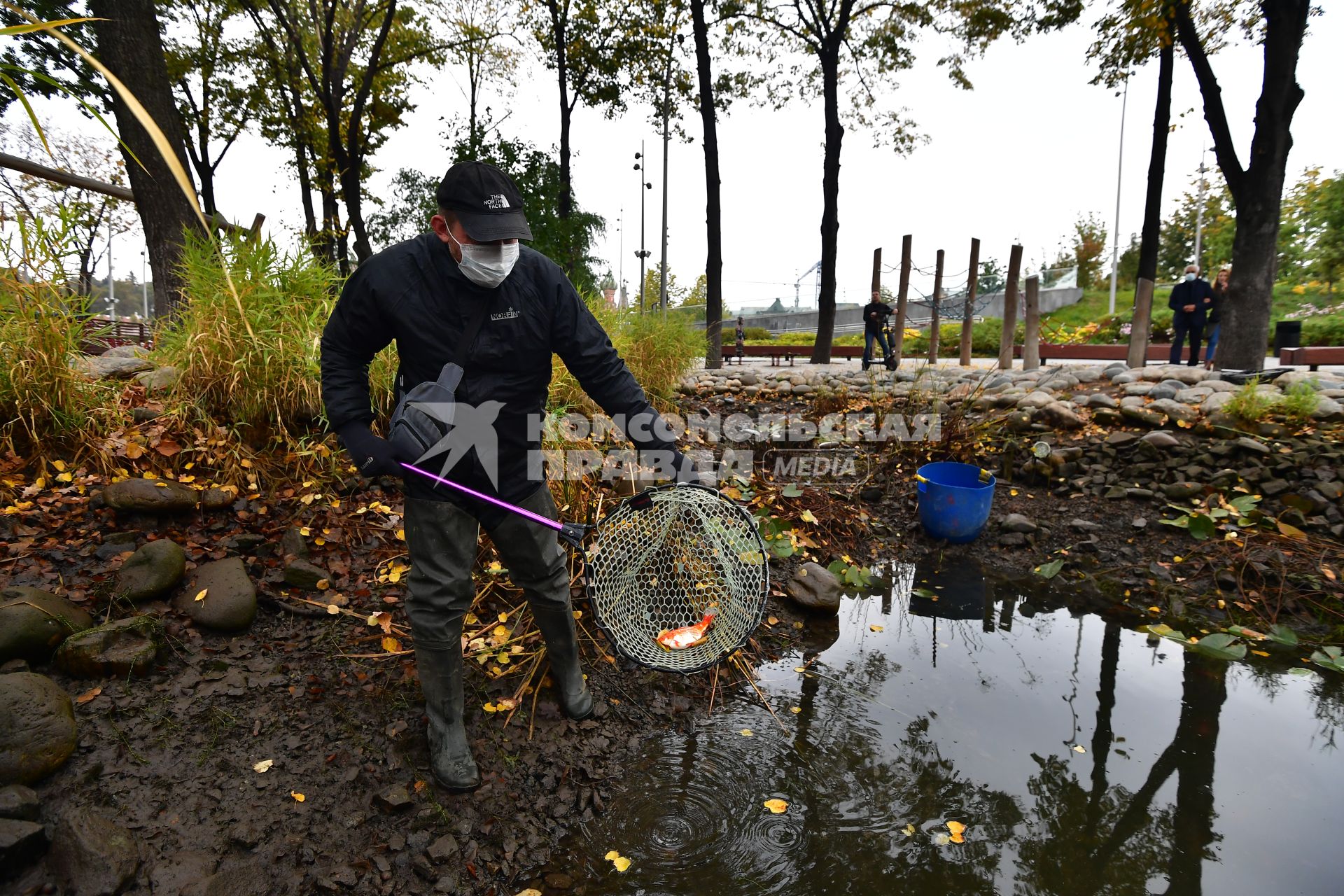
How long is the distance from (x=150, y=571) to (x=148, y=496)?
18.8 inches

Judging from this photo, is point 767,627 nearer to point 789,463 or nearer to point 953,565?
point 953,565

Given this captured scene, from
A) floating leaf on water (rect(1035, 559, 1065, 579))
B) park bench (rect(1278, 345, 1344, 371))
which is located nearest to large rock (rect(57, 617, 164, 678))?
floating leaf on water (rect(1035, 559, 1065, 579))

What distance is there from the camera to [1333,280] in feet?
71.7

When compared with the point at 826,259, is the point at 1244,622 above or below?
below

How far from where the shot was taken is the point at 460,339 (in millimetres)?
2289

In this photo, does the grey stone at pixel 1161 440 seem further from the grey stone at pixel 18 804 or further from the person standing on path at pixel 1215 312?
the grey stone at pixel 18 804

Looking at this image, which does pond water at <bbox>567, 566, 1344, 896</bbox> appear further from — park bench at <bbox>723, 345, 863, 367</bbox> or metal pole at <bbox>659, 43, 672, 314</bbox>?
park bench at <bbox>723, 345, 863, 367</bbox>

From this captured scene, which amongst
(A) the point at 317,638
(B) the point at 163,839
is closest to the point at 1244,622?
(A) the point at 317,638

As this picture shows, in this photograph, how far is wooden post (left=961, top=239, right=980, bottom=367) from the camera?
12.7 metres

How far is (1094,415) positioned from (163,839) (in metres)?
6.78

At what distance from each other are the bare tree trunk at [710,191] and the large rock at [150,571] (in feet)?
30.1

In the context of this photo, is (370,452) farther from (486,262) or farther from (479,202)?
(479,202)

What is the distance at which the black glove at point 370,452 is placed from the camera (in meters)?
2.20

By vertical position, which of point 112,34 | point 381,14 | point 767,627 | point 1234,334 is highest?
point 381,14
